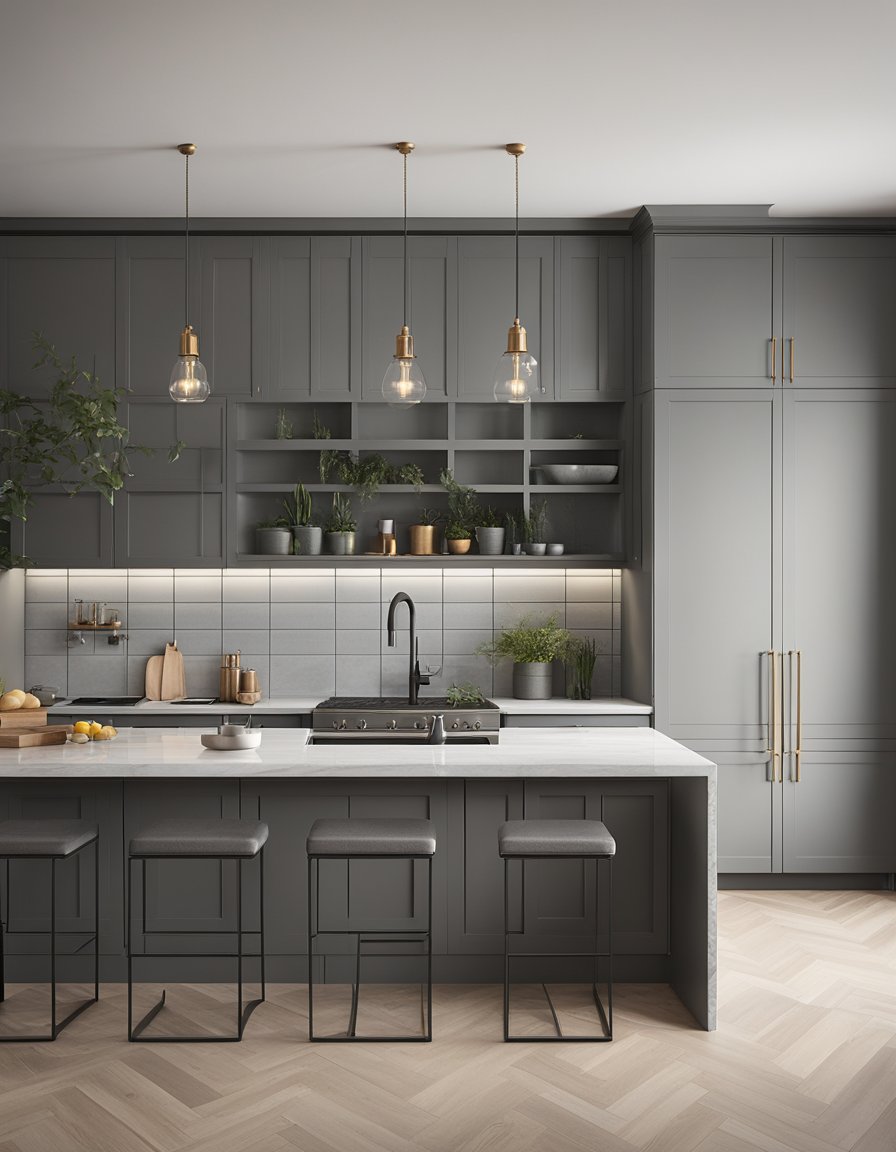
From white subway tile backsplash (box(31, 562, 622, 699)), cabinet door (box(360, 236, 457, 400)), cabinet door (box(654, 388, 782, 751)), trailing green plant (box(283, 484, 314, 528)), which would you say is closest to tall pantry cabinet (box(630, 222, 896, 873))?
cabinet door (box(654, 388, 782, 751))

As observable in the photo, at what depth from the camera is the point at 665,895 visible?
378 cm

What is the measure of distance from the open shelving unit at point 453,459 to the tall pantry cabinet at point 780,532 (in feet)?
1.64

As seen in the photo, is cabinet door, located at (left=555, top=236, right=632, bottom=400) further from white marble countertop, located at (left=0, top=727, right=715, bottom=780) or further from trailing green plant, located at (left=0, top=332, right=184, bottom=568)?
white marble countertop, located at (left=0, top=727, right=715, bottom=780)

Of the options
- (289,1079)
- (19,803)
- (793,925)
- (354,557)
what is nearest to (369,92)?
(354,557)

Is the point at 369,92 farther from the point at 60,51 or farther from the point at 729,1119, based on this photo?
the point at 729,1119

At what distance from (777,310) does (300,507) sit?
2492mm

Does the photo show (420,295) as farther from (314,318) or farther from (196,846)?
(196,846)

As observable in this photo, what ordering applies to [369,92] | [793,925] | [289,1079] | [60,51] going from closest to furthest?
[289,1079] → [60,51] → [369,92] → [793,925]

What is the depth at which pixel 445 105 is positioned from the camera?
150 inches

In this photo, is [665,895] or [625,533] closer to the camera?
[665,895]

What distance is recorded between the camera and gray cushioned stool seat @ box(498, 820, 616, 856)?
3291 millimetres

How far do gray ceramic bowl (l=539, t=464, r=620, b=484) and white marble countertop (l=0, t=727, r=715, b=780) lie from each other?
5.89 feet

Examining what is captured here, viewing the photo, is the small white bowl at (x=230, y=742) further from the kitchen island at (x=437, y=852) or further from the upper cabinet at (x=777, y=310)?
the upper cabinet at (x=777, y=310)

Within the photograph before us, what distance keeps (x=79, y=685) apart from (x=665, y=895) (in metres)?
3.23
